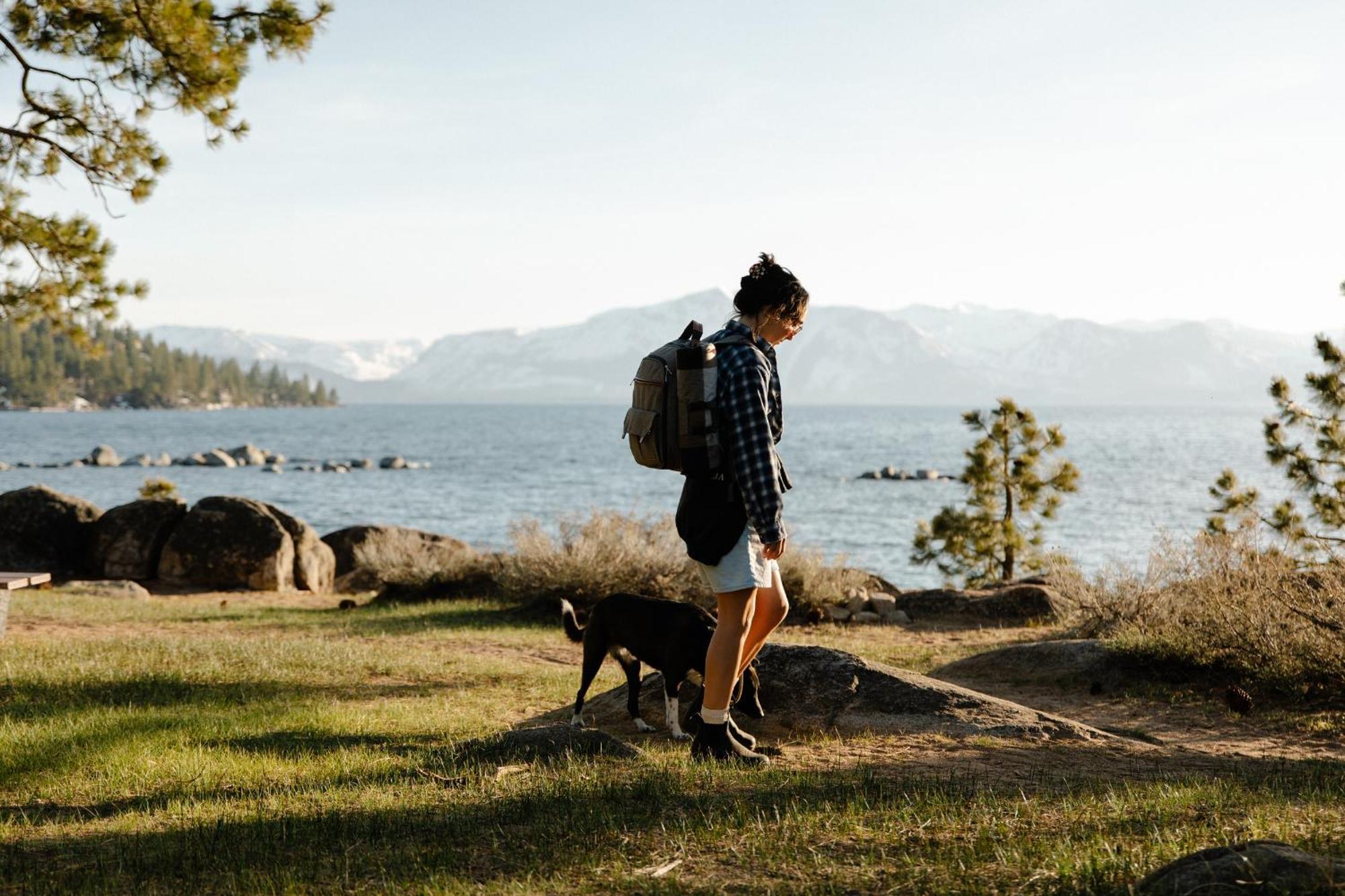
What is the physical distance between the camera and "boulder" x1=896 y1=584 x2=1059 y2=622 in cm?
1462

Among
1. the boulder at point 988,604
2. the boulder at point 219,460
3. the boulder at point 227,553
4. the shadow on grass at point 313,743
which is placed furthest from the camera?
the boulder at point 219,460

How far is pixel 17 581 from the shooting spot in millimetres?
9180

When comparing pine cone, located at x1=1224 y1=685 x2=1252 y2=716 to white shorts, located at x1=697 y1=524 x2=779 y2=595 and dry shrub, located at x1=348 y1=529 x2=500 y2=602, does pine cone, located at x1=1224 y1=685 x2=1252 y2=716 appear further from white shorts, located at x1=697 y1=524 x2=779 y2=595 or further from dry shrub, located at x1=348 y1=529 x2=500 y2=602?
dry shrub, located at x1=348 y1=529 x2=500 y2=602

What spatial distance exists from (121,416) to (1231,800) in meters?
167

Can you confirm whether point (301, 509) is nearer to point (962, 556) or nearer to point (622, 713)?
point (962, 556)

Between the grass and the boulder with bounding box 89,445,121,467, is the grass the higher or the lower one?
the higher one

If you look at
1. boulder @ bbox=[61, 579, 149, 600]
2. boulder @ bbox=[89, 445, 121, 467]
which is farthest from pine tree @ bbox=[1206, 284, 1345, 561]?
boulder @ bbox=[89, 445, 121, 467]

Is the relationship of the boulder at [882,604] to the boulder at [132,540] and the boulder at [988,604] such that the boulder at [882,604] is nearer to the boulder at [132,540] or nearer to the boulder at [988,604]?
the boulder at [988,604]

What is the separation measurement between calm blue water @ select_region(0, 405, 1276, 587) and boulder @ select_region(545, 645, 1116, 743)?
464 cm

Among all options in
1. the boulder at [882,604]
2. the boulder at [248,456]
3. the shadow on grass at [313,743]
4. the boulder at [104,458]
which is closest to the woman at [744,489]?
the shadow on grass at [313,743]

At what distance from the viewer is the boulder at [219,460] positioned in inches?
3098

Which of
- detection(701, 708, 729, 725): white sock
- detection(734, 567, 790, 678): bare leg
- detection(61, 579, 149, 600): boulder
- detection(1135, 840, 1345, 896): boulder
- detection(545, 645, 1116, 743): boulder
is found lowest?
detection(61, 579, 149, 600): boulder

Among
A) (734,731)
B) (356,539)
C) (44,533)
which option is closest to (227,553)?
(44,533)

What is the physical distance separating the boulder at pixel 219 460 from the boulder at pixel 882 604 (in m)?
71.5
